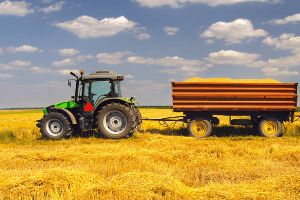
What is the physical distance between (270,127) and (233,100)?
1.74 metres

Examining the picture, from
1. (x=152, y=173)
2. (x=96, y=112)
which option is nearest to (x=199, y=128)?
(x=96, y=112)

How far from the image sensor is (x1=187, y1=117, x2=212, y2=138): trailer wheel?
9.10m

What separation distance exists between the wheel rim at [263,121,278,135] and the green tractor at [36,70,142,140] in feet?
16.0

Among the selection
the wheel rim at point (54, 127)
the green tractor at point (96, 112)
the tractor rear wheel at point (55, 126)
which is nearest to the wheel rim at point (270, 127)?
the green tractor at point (96, 112)

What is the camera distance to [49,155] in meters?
5.71

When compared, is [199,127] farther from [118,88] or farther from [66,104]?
[66,104]

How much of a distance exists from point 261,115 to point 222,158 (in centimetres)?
460

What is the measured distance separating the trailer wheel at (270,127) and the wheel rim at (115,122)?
16.4 feet

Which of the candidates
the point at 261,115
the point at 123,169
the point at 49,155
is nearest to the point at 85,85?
the point at 49,155

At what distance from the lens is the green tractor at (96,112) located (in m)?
8.27

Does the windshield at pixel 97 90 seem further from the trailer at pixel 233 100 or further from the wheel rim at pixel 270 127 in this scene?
the wheel rim at pixel 270 127

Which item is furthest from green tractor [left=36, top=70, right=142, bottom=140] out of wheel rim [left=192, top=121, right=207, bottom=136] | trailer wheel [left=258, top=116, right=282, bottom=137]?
trailer wheel [left=258, top=116, right=282, bottom=137]

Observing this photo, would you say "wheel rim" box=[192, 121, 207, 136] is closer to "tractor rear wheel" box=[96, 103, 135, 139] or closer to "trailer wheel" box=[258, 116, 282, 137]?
"trailer wheel" box=[258, 116, 282, 137]

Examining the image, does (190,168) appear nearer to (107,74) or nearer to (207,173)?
(207,173)
